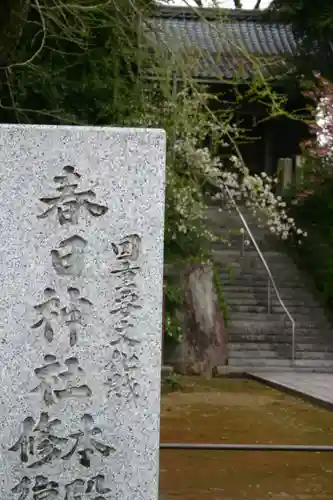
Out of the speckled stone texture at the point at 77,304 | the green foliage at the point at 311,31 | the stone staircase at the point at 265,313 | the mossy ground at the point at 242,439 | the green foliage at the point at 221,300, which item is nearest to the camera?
the speckled stone texture at the point at 77,304

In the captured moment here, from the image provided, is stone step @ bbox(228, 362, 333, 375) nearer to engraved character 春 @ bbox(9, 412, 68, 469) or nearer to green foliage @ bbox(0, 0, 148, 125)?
green foliage @ bbox(0, 0, 148, 125)

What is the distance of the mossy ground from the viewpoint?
5.80m

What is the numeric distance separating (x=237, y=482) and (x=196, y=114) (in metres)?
4.60

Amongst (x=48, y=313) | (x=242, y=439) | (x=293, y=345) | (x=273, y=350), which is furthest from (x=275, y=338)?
(x=48, y=313)

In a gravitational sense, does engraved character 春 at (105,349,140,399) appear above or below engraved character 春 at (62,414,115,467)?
above

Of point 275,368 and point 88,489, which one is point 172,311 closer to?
point 275,368

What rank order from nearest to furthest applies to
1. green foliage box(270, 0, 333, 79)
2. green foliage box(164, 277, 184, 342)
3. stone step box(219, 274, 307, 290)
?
green foliage box(164, 277, 184, 342), stone step box(219, 274, 307, 290), green foliage box(270, 0, 333, 79)

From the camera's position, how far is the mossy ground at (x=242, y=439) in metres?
5.80

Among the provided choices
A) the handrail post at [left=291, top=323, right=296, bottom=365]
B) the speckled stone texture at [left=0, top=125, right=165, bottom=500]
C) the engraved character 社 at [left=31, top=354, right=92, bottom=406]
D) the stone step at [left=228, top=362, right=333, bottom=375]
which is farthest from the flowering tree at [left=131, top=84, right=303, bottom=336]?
the engraved character 社 at [left=31, top=354, right=92, bottom=406]

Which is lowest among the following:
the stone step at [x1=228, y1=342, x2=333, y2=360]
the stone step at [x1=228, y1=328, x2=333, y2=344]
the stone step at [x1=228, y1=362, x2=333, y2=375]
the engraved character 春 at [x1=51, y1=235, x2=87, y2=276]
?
the stone step at [x1=228, y1=362, x2=333, y2=375]

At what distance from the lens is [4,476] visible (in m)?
3.25

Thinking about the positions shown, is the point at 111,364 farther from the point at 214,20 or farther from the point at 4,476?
the point at 214,20

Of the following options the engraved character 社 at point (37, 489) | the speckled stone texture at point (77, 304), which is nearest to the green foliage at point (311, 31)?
the speckled stone texture at point (77, 304)

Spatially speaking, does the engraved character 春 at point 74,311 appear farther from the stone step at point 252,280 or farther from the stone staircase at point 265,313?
the stone step at point 252,280
